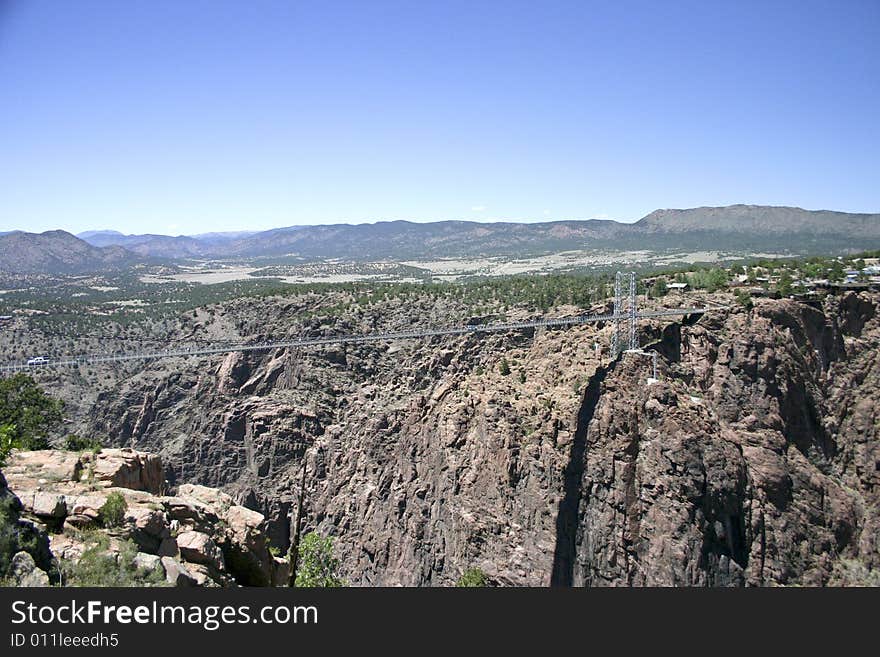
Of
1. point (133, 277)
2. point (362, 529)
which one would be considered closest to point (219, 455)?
point (362, 529)

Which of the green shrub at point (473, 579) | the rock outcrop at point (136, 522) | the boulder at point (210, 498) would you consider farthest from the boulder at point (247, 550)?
the green shrub at point (473, 579)

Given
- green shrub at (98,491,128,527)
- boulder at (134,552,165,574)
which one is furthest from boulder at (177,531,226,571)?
boulder at (134,552,165,574)

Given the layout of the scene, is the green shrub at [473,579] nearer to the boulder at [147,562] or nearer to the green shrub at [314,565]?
the green shrub at [314,565]

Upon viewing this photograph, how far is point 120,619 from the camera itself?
8.60m

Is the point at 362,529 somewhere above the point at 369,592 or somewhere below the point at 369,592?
below

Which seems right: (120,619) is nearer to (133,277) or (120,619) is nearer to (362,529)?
(362,529)

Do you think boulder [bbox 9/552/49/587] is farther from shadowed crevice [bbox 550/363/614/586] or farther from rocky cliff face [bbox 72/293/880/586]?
shadowed crevice [bbox 550/363/614/586]

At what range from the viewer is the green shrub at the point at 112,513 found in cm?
1251

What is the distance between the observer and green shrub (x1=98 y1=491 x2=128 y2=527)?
12.5m

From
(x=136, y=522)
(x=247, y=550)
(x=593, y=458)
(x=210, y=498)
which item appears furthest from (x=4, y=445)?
(x=593, y=458)

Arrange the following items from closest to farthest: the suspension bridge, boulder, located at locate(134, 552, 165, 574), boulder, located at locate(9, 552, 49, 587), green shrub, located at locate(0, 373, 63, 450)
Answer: boulder, located at locate(9, 552, 49, 587)
boulder, located at locate(134, 552, 165, 574)
green shrub, located at locate(0, 373, 63, 450)
the suspension bridge

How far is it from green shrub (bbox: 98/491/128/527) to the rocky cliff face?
22.0 meters

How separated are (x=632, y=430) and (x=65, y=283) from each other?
140 m

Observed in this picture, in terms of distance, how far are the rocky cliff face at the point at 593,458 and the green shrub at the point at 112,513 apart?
22.0 metres
